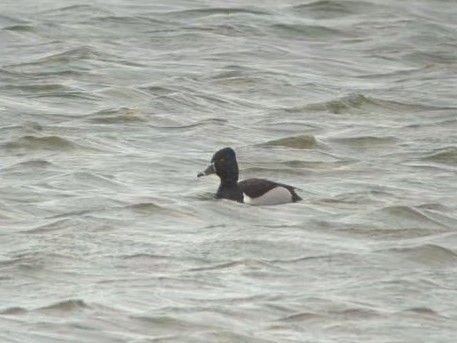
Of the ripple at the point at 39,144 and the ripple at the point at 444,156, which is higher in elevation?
the ripple at the point at 39,144

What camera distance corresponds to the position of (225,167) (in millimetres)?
15992

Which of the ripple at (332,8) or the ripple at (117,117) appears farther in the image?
the ripple at (332,8)

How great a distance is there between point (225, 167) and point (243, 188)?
21cm

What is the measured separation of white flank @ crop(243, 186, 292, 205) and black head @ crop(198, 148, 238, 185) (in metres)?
0.21

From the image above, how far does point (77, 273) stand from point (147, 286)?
65 centimetres

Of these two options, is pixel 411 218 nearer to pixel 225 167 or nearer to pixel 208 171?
pixel 225 167

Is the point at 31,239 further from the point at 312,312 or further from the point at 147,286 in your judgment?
the point at 312,312

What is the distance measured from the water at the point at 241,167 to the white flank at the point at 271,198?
0.08 m

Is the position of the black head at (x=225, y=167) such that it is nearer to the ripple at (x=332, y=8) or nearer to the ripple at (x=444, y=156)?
the ripple at (x=444, y=156)

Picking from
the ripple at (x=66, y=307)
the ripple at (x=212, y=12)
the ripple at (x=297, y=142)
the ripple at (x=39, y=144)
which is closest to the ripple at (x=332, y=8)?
the ripple at (x=212, y=12)

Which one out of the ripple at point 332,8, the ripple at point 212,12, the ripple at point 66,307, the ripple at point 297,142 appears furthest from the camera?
the ripple at point 332,8

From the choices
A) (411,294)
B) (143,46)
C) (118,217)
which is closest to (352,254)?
(411,294)

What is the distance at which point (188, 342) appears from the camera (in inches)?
455

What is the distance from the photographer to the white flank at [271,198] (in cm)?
1578
